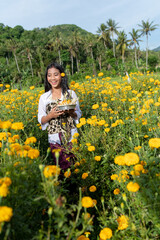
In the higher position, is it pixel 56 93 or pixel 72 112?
pixel 56 93

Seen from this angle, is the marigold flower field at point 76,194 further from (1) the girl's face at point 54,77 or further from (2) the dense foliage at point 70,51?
(2) the dense foliage at point 70,51

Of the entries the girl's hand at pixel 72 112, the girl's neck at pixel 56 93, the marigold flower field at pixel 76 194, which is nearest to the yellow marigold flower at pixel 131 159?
the marigold flower field at pixel 76 194

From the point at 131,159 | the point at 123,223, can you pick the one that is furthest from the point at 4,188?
the point at 123,223

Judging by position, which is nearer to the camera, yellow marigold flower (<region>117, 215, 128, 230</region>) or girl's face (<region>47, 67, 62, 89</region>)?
yellow marigold flower (<region>117, 215, 128, 230</region>)

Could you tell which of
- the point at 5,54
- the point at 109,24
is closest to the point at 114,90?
the point at 109,24

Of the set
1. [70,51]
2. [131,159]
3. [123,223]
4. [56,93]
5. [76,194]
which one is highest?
[70,51]

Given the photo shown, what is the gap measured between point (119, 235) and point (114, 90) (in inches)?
126

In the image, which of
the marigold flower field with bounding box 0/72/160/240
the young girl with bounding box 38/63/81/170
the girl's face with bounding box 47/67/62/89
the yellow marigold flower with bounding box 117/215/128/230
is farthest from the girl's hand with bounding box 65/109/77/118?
the yellow marigold flower with bounding box 117/215/128/230

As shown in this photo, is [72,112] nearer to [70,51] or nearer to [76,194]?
[76,194]

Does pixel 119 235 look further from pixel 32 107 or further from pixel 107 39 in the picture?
pixel 107 39

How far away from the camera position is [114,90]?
4129 mm

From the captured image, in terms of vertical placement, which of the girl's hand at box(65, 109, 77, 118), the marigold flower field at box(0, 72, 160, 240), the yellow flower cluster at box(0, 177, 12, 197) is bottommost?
the marigold flower field at box(0, 72, 160, 240)

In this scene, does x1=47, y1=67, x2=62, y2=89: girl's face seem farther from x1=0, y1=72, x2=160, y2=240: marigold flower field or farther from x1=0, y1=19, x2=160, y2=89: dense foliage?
x1=0, y1=19, x2=160, y2=89: dense foliage

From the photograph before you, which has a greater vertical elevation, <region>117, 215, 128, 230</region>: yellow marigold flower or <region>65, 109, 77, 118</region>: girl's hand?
<region>65, 109, 77, 118</region>: girl's hand
